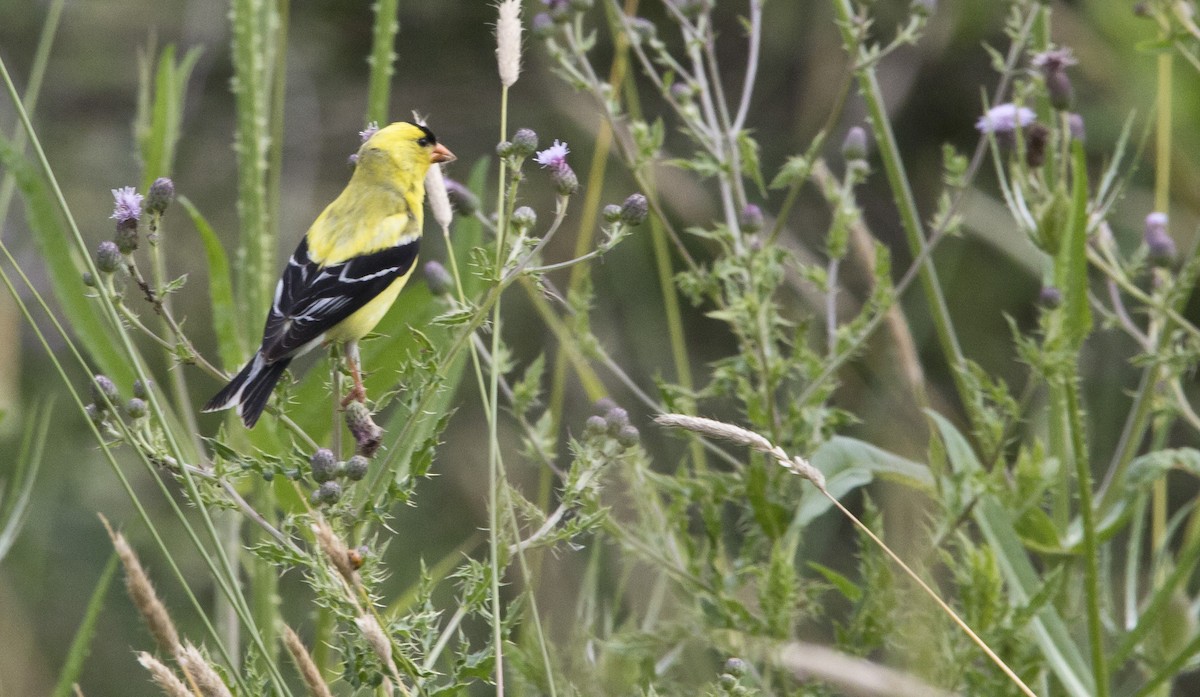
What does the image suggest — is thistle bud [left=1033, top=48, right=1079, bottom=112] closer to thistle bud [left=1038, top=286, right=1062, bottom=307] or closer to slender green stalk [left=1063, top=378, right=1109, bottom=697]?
thistle bud [left=1038, top=286, right=1062, bottom=307]

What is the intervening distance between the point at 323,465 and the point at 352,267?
33.5 inches

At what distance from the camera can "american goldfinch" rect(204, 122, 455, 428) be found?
5.85 ft

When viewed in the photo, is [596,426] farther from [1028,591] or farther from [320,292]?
[1028,591]

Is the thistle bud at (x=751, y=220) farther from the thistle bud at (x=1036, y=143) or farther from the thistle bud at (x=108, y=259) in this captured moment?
the thistle bud at (x=108, y=259)

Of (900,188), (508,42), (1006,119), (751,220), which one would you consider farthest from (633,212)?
(1006,119)

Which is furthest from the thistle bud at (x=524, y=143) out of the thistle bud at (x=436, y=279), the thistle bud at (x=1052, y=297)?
the thistle bud at (x=1052, y=297)

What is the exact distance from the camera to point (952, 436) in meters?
2.12

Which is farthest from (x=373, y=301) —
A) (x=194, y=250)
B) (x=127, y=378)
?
(x=194, y=250)

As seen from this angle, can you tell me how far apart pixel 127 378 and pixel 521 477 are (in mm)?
1652

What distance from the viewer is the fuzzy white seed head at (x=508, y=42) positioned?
1.39 meters

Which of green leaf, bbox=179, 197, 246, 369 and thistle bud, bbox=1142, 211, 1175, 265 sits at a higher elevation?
green leaf, bbox=179, 197, 246, 369

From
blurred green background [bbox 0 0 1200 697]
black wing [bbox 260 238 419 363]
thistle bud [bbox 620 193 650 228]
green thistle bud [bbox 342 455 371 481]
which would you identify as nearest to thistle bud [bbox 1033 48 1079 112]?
blurred green background [bbox 0 0 1200 697]

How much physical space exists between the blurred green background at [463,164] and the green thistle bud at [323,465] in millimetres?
1691

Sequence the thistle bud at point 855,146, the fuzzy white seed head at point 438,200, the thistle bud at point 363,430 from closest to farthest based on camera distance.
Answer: the thistle bud at point 363,430 < the fuzzy white seed head at point 438,200 < the thistle bud at point 855,146
